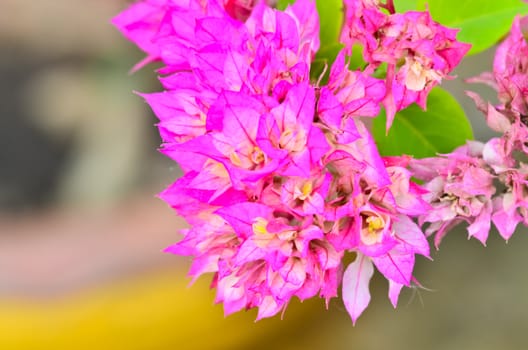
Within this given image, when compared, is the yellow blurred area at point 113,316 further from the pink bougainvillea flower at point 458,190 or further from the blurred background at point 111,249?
the pink bougainvillea flower at point 458,190

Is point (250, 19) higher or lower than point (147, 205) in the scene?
higher

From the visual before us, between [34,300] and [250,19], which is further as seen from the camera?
[34,300]

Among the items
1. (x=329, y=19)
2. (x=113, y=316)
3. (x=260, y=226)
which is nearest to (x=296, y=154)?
(x=260, y=226)

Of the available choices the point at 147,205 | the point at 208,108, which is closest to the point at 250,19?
the point at 208,108

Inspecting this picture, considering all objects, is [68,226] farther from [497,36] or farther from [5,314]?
[497,36]

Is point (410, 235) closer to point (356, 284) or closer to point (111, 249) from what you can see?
point (356, 284)

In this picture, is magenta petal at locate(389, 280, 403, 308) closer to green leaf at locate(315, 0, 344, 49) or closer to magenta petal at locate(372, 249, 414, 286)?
magenta petal at locate(372, 249, 414, 286)

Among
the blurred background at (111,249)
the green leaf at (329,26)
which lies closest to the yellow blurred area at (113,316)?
the blurred background at (111,249)
